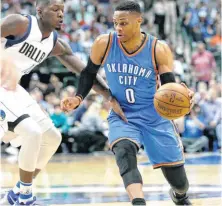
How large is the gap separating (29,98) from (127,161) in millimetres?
1647

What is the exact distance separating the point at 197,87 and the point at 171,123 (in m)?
11.6

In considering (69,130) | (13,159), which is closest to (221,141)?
(69,130)

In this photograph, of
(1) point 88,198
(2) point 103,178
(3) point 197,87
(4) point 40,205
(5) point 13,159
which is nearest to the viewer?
(4) point 40,205

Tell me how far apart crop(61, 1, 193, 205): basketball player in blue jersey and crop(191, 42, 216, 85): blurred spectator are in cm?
1204

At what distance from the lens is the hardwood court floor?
7414 mm

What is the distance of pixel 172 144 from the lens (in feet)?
20.2

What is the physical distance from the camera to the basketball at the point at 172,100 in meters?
5.75

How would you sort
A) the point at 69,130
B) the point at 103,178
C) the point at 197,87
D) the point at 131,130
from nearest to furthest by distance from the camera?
the point at 131,130, the point at 103,178, the point at 69,130, the point at 197,87

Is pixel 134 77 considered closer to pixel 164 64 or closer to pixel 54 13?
pixel 164 64

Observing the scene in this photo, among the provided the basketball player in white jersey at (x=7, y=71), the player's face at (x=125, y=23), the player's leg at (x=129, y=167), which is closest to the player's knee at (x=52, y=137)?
the player's leg at (x=129, y=167)

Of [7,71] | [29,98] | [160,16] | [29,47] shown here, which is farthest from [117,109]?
[160,16]

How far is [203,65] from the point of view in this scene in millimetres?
18344

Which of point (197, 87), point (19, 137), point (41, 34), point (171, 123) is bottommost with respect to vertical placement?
point (197, 87)

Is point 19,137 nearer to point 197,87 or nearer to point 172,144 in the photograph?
point 172,144
